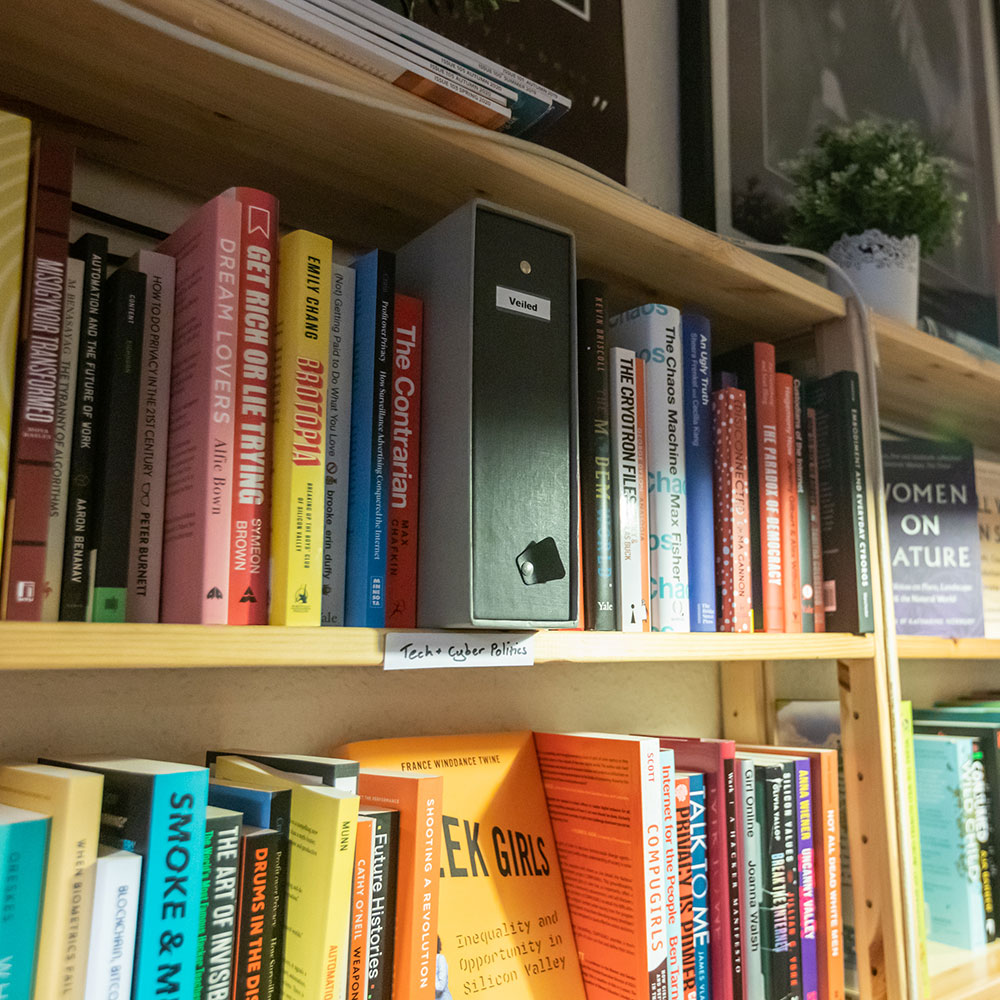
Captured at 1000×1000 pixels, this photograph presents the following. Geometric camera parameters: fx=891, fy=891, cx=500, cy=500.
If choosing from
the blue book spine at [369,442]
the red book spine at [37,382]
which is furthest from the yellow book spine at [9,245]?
the blue book spine at [369,442]

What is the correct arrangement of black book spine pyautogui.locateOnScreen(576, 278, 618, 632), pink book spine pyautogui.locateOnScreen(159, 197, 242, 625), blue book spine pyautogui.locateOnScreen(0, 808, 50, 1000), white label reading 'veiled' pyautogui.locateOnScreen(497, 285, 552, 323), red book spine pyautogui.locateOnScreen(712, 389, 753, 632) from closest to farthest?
blue book spine pyautogui.locateOnScreen(0, 808, 50, 1000), pink book spine pyautogui.locateOnScreen(159, 197, 242, 625), white label reading 'veiled' pyautogui.locateOnScreen(497, 285, 552, 323), black book spine pyautogui.locateOnScreen(576, 278, 618, 632), red book spine pyautogui.locateOnScreen(712, 389, 753, 632)

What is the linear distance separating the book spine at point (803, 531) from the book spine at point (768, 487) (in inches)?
1.4

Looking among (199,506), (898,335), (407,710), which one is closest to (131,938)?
(199,506)

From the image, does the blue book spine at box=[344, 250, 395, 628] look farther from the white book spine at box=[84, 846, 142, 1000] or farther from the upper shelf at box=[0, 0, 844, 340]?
the white book spine at box=[84, 846, 142, 1000]

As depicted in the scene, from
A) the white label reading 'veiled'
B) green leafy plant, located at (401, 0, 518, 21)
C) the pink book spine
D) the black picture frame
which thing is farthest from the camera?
the black picture frame

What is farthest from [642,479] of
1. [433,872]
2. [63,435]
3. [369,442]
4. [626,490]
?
[63,435]

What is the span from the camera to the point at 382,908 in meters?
0.62

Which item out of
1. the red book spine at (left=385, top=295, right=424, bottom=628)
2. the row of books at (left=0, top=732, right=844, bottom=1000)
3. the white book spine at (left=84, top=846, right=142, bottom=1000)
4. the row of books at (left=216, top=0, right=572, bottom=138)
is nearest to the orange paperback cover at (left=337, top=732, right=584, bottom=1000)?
the row of books at (left=0, top=732, right=844, bottom=1000)

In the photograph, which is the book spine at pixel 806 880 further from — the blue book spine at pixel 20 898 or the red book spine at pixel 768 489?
the blue book spine at pixel 20 898

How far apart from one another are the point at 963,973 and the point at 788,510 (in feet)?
2.09

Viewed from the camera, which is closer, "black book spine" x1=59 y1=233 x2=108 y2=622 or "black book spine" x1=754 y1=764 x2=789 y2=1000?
"black book spine" x1=59 y1=233 x2=108 y2=622

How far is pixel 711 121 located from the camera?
1283 mm

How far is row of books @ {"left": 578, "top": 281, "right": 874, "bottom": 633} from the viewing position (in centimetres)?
78

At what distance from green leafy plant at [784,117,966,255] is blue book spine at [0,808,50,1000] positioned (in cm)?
117
